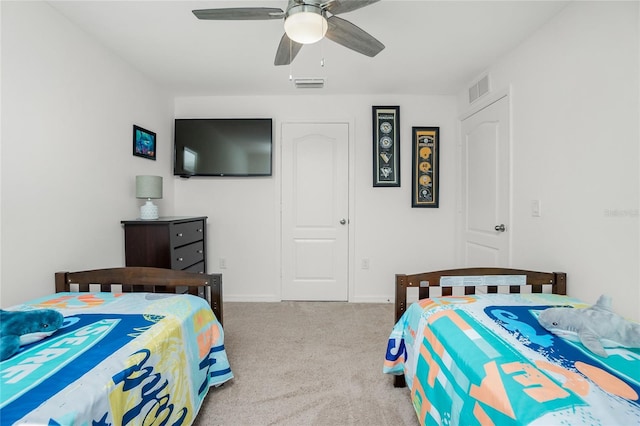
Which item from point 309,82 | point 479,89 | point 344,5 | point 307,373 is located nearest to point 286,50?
point 344,5

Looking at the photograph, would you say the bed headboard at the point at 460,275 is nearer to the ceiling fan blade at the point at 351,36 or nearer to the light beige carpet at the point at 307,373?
the light beige carpet at the point at 307,373

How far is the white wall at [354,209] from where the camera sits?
329 cm

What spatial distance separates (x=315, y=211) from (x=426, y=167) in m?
1.34

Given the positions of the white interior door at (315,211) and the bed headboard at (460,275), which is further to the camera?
the white interior door at (315,211)

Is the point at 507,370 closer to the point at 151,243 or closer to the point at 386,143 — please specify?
the point at 151,243

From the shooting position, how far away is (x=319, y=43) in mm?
2217

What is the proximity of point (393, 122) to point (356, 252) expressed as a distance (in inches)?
59.8

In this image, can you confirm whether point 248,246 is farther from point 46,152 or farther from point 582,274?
point 582,274

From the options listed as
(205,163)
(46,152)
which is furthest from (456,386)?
(205,163)

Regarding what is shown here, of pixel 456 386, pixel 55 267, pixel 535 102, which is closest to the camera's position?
pixel 456 386

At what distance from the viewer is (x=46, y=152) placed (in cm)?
177

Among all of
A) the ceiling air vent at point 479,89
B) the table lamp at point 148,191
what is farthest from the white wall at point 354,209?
→ the table lamp at point 148,191

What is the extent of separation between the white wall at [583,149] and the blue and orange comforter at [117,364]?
215 centimetres

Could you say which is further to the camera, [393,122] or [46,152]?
[393,122]
